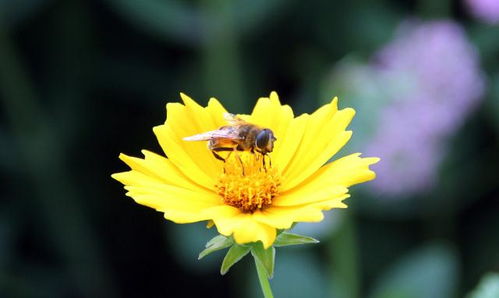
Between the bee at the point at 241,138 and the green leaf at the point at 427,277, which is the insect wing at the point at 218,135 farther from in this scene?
the green leaf at the point at 427,277

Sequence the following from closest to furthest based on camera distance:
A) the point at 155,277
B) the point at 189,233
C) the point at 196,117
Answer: the point at 196,117 → the point at 189,233 → the point at 155,277

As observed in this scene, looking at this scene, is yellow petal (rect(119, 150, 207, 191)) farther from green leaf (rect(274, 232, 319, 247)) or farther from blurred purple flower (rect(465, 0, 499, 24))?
blurred purple flower (rect(465, 0, 499, 24))

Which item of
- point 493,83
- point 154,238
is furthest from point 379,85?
point 154,238

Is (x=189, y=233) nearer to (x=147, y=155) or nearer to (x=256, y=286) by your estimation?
(x=256, y=286)

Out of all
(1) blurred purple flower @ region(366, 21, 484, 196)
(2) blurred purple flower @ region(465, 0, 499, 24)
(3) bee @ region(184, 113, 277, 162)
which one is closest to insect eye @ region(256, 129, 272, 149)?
(3) bee @ region(184, 113, 277, 162)

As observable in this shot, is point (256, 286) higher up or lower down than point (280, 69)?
lower down

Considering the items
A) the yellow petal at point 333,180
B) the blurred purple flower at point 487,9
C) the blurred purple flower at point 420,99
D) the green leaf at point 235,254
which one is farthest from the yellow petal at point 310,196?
the blurred purple flower at point 487,9
